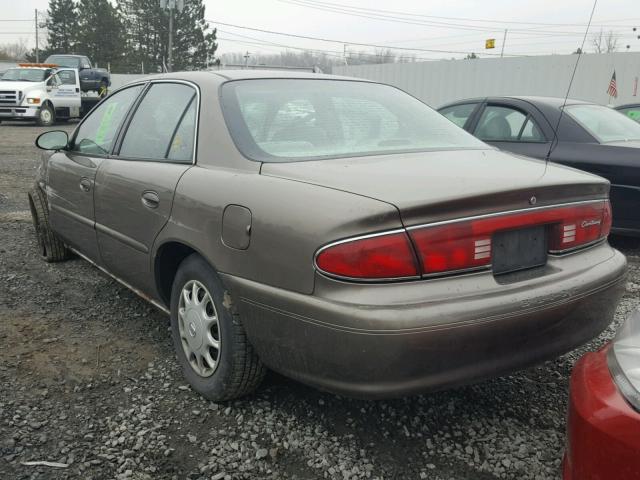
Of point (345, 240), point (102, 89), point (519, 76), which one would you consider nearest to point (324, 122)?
point (345, 240)

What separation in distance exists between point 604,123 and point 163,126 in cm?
426

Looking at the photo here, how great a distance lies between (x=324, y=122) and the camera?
2705mm

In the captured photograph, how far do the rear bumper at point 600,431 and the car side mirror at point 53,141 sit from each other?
11.9 feet

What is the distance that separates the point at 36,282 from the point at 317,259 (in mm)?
3098

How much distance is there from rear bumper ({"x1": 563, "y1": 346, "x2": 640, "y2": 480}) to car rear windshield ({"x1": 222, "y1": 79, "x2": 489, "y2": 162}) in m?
1.34

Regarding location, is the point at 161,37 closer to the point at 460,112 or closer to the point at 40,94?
the point at 40,94

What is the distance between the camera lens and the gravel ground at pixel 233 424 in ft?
7.13

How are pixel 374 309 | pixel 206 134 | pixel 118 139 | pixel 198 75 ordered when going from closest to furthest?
pixel 374 309 < pixel 206 134 < pixel 198 75 < pixel 118 139

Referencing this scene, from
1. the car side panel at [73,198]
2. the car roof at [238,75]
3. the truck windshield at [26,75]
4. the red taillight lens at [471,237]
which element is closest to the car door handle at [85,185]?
the car side panel at [73,198]

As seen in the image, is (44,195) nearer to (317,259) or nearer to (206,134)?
(206,134)

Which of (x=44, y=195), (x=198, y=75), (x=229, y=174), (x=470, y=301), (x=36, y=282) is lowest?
(x=36, y=282)

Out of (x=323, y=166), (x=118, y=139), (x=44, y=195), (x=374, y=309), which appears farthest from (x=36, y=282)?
(x=374, y=309)

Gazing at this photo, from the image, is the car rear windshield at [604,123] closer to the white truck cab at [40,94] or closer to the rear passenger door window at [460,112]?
the rear passenger door window at [460,112]

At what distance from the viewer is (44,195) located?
4617mm
